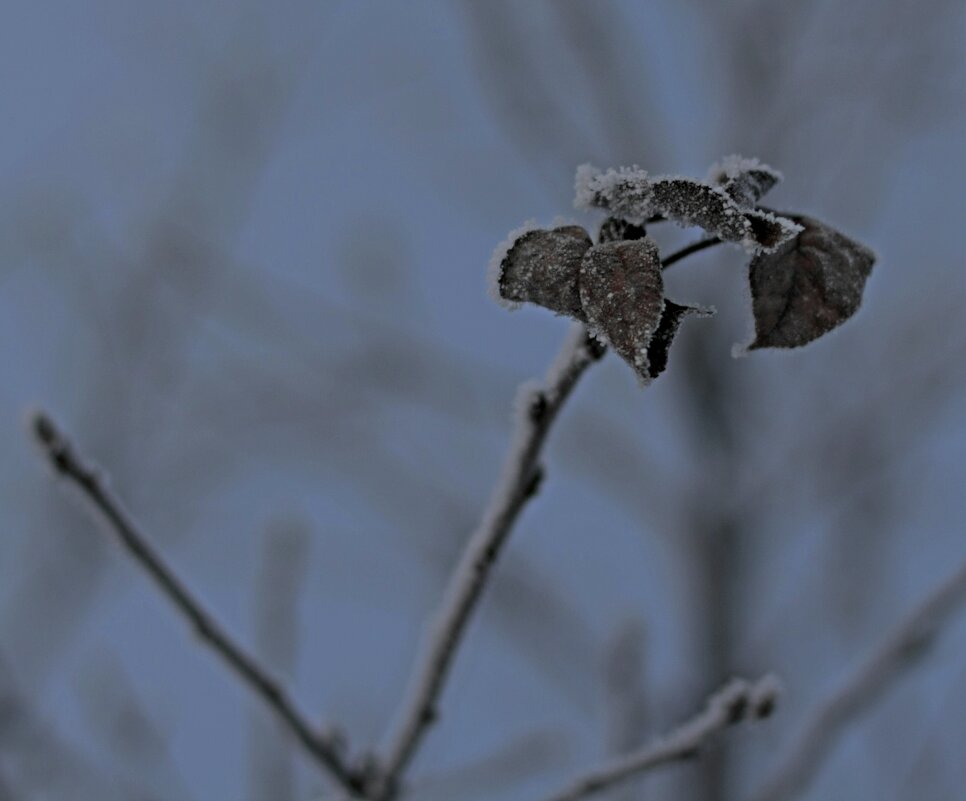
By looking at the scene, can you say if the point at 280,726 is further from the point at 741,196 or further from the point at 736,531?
the point at 736,531

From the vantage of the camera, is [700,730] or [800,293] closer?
[800,293]

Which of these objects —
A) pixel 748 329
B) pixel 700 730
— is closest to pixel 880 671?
pixel 700 730

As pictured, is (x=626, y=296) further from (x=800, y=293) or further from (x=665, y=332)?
(x=800, y=293)

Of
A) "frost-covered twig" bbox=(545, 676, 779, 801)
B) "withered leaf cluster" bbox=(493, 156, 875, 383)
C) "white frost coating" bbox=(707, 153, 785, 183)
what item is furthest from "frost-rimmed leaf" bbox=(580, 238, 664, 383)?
"frost-covered twig" bbox=(545, 676, 779, 801)

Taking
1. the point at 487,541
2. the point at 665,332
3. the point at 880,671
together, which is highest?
the point at 665,332

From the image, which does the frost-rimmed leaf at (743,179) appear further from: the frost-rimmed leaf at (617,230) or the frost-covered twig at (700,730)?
the frost-covered twig at (700,730)
